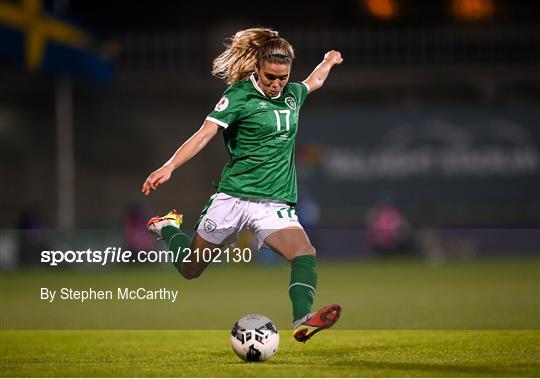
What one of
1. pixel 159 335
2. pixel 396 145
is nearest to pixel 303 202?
pixel 396 145

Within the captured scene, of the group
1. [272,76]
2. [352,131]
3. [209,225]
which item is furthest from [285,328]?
[352,131]

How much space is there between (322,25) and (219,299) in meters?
15.6

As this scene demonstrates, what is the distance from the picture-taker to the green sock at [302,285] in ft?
25.5

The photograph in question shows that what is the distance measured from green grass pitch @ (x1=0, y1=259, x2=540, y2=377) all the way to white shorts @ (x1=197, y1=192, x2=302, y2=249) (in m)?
1.01

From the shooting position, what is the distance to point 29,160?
2766 cm

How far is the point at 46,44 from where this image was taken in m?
20.3

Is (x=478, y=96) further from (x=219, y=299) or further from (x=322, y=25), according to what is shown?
(x=219, y=299)

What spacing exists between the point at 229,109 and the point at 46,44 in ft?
42.9

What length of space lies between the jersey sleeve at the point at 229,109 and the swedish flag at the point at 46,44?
11.2 meters

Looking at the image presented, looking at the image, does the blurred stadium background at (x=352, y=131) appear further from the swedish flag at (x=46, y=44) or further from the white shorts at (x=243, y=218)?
the white shorts at (x=243, y=218)

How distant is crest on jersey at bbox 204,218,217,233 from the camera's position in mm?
8328

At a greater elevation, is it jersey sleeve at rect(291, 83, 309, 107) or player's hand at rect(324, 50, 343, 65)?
player's hand at rect(324, 50, 343, 65)

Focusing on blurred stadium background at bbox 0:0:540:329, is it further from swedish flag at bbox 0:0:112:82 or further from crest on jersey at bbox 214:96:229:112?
crest on jersey at bbox 214:96:229:112

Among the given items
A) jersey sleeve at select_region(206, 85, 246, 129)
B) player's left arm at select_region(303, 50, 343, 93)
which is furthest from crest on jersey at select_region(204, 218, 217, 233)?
player's left arm at select_region(303, 50, 343, 93)
